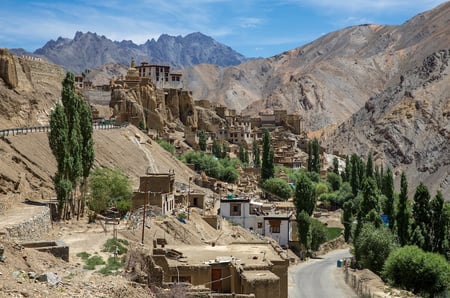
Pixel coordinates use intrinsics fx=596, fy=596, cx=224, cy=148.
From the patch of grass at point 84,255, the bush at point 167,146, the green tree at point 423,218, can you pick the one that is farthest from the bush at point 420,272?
the bush at point 167,146

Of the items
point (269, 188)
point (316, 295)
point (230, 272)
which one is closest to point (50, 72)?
point (269, 188)

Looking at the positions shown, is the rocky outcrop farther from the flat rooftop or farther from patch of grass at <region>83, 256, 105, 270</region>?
patch of grass at <region>83, 256, 105, 270</region>

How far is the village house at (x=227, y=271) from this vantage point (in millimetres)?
17719

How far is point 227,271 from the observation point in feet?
65.1

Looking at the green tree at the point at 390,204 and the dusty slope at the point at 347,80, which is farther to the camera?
the dusty slope at the point at 347,80

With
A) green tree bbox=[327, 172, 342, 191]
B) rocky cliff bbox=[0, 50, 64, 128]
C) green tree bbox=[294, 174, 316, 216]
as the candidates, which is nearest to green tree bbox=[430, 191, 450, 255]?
green tree bbox=[294, 174, 316, 216]

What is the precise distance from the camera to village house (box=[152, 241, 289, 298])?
17719 millimetres

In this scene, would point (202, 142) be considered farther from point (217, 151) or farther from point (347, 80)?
point (347, 80)

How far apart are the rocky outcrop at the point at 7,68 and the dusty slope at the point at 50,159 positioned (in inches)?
416

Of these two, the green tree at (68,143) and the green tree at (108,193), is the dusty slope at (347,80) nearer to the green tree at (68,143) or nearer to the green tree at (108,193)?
the green tree at (108,193)

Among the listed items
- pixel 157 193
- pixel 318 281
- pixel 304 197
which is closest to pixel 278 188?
pixel 304 197

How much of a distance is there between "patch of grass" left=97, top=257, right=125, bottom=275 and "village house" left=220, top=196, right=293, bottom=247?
24051 mm

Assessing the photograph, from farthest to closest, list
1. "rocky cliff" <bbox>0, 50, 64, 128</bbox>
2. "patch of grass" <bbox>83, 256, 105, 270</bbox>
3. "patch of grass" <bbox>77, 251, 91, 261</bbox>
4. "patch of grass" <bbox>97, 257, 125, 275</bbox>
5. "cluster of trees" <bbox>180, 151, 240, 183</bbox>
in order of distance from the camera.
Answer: "cluster of trees" <bbox>180, 151, 240, 183</bbox> < "rocky cliff" <bbox>0, 50, 64, 128</bbox> < "patch of grass" <bbox>77, 251, 91, 261</bbox> < "patch of grass" <bbox>83, 256, 105, 270</bbox> < "patch of grass" <bbox>97, 257, 125, 275</bbox>

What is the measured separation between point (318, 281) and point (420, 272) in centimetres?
608
